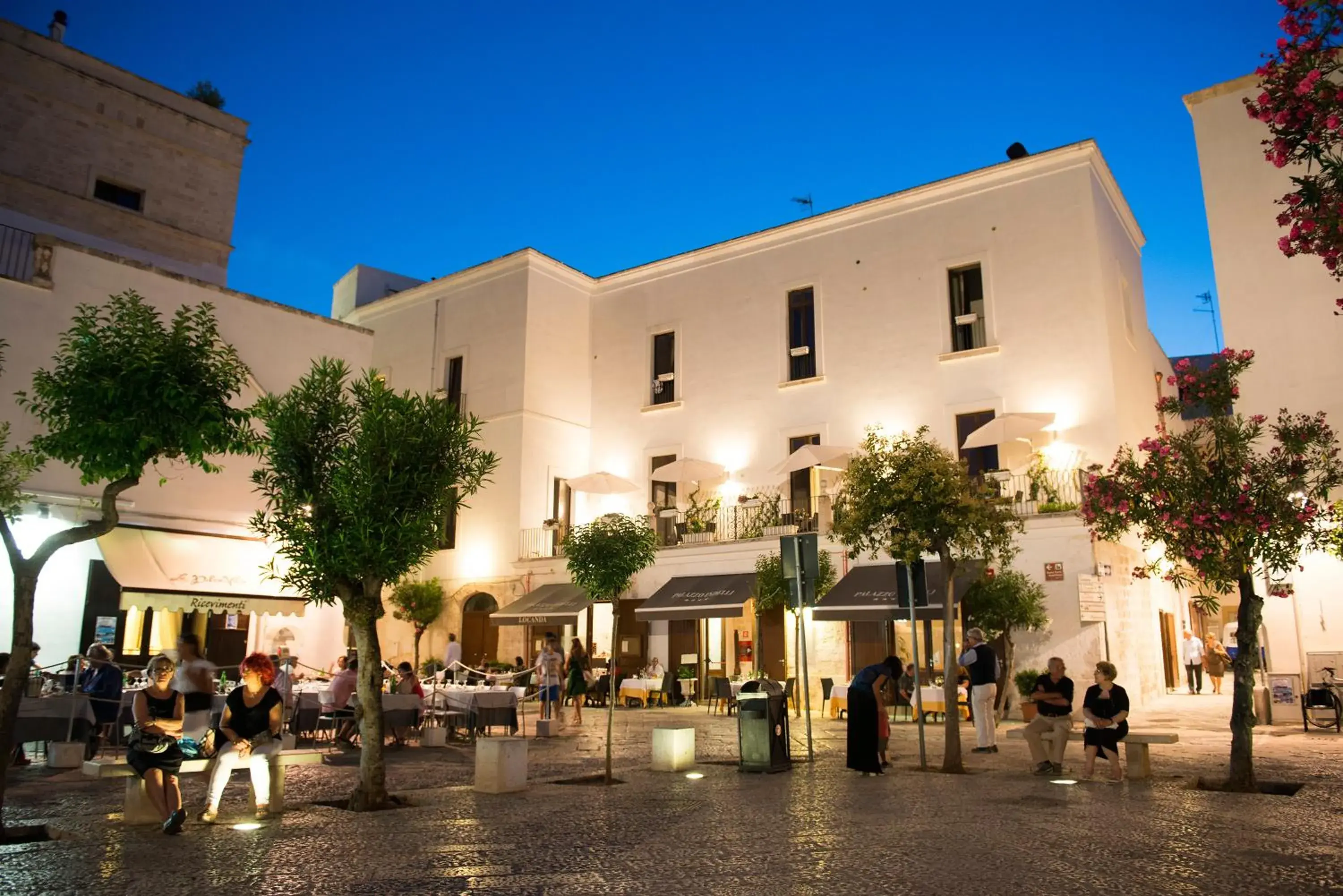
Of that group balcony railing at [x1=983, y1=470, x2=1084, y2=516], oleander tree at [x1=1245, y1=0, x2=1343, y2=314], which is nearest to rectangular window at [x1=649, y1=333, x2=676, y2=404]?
balcony railing at [x1=983, y1=470, x2=1084, y2=516]

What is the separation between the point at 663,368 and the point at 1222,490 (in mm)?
19000

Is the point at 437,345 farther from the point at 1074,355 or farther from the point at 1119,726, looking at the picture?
the point at 1119,726

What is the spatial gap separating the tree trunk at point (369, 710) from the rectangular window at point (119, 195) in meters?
19.9

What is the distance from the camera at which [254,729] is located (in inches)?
313

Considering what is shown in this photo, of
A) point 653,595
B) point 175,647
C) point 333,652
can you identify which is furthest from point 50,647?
point 653,595

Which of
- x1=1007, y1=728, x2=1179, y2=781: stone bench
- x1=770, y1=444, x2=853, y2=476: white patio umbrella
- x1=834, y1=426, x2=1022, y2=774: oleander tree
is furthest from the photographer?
x1=770, y1=444, x2=853, y2=476: white patio umbrella

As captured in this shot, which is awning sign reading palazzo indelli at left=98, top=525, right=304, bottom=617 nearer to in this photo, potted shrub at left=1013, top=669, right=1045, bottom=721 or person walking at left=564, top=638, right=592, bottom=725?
person walking at left=564, top=638, right=592, bottom=725

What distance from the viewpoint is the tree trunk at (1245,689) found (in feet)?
29.8

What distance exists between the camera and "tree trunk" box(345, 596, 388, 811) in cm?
838

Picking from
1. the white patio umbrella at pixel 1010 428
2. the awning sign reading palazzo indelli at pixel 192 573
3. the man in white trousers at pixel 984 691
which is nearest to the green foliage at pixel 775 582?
the white patio umbrella at pixel 1010 428

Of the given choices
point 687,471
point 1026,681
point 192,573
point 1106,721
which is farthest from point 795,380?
point 1106,721

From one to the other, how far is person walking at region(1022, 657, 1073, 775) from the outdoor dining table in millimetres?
10666

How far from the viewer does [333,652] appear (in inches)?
821

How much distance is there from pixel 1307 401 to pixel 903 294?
852 centimetres
